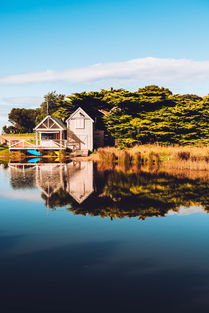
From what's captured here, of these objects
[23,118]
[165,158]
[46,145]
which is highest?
[23,118]

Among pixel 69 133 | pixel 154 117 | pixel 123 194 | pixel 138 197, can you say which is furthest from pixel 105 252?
pixel 69 133

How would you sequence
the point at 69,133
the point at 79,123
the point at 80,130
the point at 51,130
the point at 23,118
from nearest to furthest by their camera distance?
the point at 51,130, the point at 79,123, the point at 80,130, the point at 69,133, the point at 23,118

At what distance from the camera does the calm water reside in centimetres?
600

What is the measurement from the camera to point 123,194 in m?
17.1

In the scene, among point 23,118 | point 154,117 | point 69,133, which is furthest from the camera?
point 23,118

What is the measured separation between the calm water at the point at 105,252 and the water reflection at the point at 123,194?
5cm

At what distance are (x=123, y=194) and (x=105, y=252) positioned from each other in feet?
28.5

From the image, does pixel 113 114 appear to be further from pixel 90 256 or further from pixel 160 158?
pixel 90 256

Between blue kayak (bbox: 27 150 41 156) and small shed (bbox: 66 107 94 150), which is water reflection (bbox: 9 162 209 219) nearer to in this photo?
small shed (bbox: 66 107 94 150)

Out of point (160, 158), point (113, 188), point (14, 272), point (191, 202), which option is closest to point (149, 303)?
point (14, 272)

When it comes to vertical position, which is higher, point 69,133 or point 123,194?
point 69,133

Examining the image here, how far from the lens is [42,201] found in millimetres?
15641

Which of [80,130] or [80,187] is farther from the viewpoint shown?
[80,130]

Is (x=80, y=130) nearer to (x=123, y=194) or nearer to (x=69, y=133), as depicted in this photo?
(x=69, y=133)
